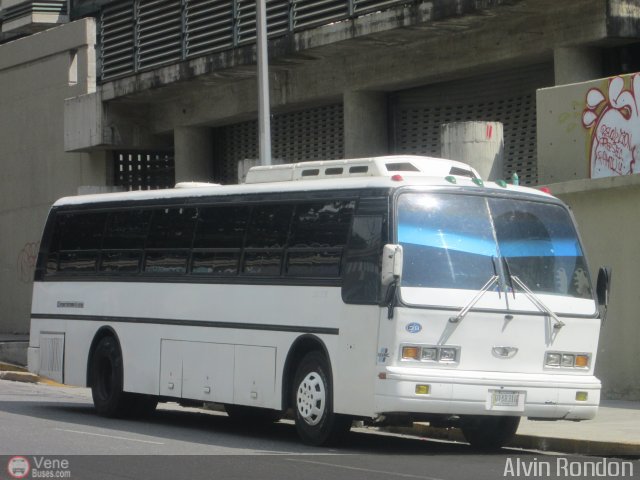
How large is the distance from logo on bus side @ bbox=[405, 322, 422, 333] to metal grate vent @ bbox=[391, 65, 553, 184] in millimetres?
9509

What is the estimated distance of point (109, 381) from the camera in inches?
704

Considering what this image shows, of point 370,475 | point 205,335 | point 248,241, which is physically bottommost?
point 370,475

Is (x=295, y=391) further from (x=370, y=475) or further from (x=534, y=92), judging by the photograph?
(x=534, y=92)

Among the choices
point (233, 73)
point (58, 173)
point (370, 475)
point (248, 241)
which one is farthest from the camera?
point (58, 173)

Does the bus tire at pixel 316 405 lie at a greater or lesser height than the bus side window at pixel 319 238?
lesser

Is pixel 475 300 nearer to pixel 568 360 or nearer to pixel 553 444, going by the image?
pixel 568 360

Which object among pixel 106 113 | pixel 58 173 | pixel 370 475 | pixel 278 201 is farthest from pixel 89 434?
pixel 58 173

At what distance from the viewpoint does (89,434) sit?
49.3ft

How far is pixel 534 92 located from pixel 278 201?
8947 millimetres

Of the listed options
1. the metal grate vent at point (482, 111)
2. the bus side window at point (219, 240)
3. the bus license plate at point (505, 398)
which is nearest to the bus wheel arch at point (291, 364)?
the bus side window at point (219, 240)

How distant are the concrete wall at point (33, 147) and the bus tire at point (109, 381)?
14637mm

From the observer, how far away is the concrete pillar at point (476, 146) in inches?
806

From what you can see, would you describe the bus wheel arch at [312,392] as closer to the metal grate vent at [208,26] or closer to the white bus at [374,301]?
the white bus at [374,301]

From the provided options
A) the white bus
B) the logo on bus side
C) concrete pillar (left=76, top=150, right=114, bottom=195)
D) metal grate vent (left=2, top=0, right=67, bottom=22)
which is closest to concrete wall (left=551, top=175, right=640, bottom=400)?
the white bus
